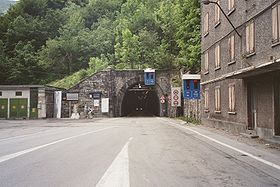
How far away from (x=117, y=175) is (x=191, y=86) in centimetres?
2689

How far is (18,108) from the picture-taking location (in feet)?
161

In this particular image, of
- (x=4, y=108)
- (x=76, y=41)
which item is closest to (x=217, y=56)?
(x=4, y=108)

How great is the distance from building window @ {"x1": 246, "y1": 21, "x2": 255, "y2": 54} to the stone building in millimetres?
33612

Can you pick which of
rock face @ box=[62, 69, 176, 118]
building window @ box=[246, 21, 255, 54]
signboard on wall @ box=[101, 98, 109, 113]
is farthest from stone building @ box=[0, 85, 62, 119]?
building window @ box=[246, 21, 255, 54]

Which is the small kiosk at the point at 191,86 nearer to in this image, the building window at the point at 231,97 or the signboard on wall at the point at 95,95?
the building window at the point at 231,97

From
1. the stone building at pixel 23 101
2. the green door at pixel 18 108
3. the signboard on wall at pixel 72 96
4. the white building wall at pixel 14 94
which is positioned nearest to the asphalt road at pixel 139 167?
the stone building at pixel 23 101

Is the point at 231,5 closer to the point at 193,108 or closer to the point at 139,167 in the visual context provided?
the point at 139,167

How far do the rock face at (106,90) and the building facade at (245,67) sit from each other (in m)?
23.9

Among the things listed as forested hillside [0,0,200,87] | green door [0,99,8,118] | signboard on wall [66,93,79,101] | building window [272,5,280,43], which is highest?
forested hillside [0,0,200,87]

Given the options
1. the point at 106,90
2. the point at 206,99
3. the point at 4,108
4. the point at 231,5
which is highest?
the point at 231,5

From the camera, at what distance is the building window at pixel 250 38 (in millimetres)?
19083

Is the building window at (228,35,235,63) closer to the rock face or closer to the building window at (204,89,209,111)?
the building window at (204,89,209,111)

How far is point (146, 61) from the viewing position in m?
67.0

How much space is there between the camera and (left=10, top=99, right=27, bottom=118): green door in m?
49.1
